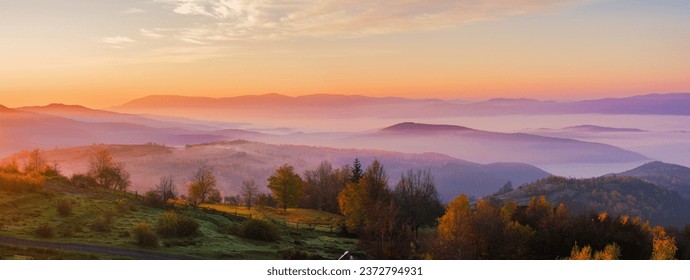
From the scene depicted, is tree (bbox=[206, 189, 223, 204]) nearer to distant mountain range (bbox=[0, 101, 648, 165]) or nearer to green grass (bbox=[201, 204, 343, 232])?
green grass (bbox=[201, 204, 343, 232])

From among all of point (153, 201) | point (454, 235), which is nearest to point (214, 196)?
point (153, 201)

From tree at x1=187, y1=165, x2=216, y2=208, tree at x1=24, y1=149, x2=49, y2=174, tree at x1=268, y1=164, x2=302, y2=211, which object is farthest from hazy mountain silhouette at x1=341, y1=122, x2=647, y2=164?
tree at x1=187, y1=165, x2=216, y2=208

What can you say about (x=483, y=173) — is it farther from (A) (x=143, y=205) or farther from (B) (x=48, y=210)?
(B) (x=48, y=210)

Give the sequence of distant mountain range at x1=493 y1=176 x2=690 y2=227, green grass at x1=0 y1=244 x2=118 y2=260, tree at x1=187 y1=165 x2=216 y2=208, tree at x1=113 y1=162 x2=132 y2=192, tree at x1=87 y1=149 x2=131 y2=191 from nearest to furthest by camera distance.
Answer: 1. green grass at x1=0 y1=244 x2=118 y2=260
2. tree at x1=87 y1=149 x2=131 y2=191
3. tree at x1=113 y1=162 x2=132 y2=192
4. tree at x1=187 y1=165 x2=216 y2=208
5. distant mountain range at x1=493 y1=176 x2=690 y2=227

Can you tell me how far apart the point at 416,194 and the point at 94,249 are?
19.8 metres

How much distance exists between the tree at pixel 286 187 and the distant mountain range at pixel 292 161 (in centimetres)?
152

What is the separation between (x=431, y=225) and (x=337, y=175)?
1689 cm

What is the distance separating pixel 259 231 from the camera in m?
31.4

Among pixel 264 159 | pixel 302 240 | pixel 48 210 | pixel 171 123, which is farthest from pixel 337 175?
pixel 48 210

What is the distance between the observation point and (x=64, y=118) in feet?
95.6

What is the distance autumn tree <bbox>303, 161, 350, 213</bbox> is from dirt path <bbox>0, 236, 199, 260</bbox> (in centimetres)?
3122

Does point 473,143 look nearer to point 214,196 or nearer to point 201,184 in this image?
point 201,184

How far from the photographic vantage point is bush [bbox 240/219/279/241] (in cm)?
3120

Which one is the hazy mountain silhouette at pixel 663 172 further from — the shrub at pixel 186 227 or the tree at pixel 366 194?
the shrub at pixel 186 227
